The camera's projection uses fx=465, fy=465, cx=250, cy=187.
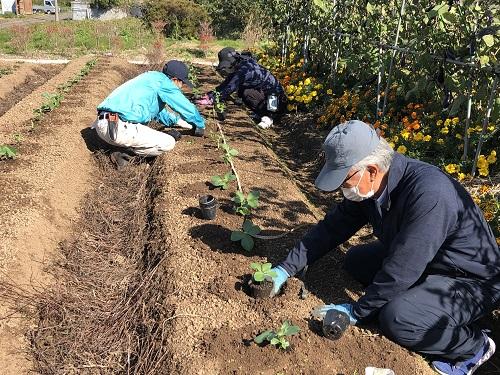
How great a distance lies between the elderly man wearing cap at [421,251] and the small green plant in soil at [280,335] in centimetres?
26

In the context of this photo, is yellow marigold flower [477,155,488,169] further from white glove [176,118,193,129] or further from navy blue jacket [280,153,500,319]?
white glove [176,118,193,129]

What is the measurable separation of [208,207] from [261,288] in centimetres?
109

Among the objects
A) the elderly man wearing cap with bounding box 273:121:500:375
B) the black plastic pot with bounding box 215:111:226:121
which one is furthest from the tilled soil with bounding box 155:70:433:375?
the black plastic pot with bounding box 215:111:226:121

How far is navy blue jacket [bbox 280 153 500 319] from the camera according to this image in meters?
2.13

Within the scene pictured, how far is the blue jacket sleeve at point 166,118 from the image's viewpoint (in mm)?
5883

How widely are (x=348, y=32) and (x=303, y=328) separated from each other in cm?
537

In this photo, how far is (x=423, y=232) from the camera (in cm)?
212

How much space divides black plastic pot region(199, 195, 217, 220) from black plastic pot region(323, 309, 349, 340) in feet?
4.80

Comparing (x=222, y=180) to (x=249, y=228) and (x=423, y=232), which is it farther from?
(x=423, y=232)

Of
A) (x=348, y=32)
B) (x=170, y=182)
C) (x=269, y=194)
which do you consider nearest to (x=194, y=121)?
(x=170, y=182)

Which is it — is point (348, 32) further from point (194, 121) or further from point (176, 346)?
point (176, 346)

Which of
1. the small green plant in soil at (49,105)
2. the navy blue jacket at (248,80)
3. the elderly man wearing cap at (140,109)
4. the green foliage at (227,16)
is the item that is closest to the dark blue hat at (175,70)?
the elderly man wearing cap at (140,109)

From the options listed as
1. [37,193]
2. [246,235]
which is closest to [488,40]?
[246,235]

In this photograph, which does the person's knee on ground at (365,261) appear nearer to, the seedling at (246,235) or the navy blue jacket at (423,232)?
the navy blue jacket at (423,232)
